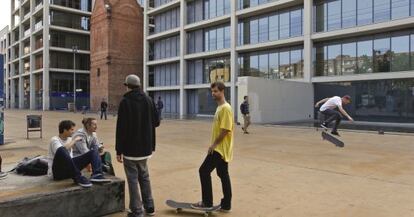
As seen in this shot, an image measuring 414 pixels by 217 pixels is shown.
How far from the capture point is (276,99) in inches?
1043

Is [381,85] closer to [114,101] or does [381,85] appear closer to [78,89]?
[114,101]

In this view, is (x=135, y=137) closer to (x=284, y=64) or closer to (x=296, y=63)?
(x=296, y=63)

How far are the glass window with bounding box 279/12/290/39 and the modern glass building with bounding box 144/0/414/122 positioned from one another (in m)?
0.08

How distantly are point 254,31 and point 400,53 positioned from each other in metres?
12.5

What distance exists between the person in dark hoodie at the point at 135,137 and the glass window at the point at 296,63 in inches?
1053

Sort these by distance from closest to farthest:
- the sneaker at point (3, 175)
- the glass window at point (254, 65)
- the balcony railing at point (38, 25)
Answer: the sneaker at point (3, 175) → the glass window at point (254, 65) → the balcony railing at point (38, 25)

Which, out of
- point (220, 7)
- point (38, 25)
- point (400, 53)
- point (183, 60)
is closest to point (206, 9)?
point (220, 7)

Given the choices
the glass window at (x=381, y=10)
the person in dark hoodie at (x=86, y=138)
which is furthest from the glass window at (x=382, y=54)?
the person in dark hoodie at (x=86, y=138)

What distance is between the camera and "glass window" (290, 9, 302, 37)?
98.1ft

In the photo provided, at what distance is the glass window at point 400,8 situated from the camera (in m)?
24.3

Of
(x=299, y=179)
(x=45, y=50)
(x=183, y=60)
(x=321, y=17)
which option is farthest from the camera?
(x=45, y=50)

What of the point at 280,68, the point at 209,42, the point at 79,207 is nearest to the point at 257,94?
the point at 280,68

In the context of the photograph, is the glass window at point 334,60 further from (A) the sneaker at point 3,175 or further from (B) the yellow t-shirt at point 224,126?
(A) the sneaker at point 3,175

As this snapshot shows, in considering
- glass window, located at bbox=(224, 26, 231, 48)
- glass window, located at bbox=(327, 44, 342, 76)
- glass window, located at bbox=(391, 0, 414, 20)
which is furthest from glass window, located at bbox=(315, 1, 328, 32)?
glass window, located at bbox=(224, 26, 231, 48)
